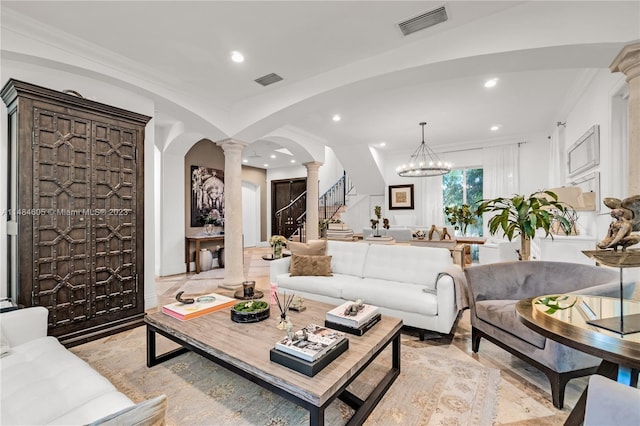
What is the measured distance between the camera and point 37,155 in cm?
250

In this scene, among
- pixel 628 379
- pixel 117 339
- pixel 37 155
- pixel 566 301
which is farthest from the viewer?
pixel 117 339

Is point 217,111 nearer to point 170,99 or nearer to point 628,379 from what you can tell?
point 170,99

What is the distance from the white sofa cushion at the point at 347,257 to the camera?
366 centimetres

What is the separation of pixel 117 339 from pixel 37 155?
73.5 inches

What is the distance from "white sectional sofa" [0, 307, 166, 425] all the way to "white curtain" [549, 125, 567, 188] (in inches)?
266

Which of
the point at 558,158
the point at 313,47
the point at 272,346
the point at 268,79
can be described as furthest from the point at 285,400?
the point at 558,158

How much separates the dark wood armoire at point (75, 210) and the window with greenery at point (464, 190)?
7181 millimetres

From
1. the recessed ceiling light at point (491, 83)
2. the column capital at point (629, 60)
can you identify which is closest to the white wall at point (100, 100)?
the recessed ceiling light at point (491, 83)

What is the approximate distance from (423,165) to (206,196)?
5352 millimetres

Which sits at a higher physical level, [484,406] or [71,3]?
[71,3]

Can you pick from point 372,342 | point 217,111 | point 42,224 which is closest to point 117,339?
point 42,224

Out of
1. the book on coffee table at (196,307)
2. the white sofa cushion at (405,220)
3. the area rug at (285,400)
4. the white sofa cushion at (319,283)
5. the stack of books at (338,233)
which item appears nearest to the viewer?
the area rug at (285,400)

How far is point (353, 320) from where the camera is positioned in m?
1.90

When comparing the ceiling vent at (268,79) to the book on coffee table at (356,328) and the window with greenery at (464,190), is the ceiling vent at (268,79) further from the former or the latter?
the window with greenery at (464,190)
